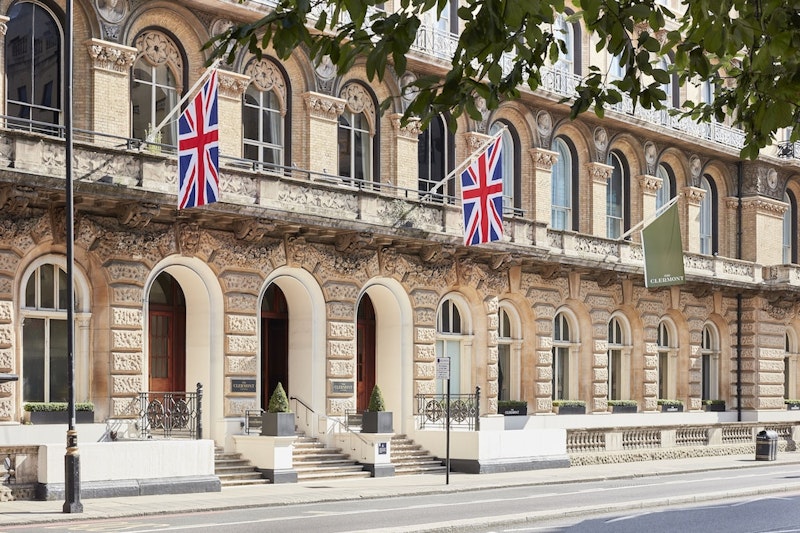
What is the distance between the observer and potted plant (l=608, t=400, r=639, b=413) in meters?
44.2

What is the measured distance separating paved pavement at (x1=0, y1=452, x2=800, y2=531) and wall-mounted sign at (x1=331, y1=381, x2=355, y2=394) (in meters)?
2.69

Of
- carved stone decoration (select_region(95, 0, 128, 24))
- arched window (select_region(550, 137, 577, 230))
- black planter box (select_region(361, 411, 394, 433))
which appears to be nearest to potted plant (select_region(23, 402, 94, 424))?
black planter box (select_region(361, 411, 394, 433))

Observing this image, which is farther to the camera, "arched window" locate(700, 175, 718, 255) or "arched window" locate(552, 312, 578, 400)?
"arched window" locate(700, 175, 718, 255)

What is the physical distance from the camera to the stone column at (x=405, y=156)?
37.6 m

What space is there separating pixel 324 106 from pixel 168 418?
32.2ft

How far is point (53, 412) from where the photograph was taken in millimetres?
28547

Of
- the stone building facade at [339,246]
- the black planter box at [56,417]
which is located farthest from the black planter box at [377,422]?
the black planter box at [56,417]

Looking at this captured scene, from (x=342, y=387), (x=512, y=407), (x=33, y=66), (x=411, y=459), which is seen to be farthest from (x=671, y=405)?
(x=33, y=66)

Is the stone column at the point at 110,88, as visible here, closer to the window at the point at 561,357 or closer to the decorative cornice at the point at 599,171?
the window at the point at 561,357

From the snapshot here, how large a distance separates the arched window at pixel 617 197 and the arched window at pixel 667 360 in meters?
4.02

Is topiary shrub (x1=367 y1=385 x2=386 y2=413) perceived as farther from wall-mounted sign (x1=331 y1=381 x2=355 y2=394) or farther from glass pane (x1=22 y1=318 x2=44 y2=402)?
glass pane (x1=22 y1=318 x2=44 y2=402)

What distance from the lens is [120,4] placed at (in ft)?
101

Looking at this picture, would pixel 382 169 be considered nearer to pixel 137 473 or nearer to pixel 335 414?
pixel 335 414

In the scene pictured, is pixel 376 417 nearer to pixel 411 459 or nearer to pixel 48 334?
pixel 411 459
